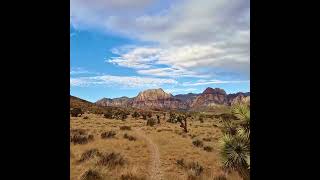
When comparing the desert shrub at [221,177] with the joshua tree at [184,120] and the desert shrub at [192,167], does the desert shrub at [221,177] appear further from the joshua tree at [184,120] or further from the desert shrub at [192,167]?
the joshua tree at [184,120]

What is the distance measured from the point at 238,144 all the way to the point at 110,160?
6.65 meters

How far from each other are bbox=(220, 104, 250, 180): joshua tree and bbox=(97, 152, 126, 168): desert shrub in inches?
216

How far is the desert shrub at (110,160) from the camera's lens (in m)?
15.1

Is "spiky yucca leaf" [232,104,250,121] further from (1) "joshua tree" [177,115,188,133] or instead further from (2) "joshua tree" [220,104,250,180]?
(1) "joshua tree" [177,115,188,133]

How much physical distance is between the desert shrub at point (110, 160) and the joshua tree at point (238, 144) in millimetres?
5494

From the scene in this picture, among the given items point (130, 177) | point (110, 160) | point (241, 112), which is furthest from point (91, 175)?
point (241, 112)

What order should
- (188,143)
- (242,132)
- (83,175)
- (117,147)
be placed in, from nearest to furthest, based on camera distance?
(242,132) < (83,175) < (117,147) < (188,143)

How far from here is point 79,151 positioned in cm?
1798

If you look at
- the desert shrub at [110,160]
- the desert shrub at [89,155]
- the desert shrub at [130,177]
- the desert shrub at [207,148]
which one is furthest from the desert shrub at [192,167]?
the desert shrub at [207,148]
